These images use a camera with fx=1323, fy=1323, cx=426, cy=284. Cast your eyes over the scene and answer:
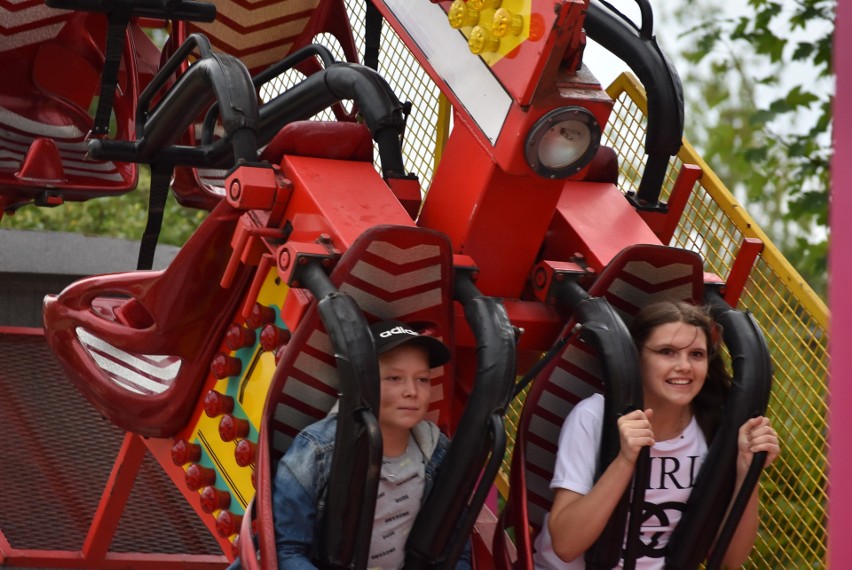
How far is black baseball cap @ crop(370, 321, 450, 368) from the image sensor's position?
2439 millimetres

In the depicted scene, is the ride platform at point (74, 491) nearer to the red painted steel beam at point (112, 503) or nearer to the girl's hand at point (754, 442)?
the red painted steel beam at point (112, 503)

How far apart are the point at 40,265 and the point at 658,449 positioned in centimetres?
322

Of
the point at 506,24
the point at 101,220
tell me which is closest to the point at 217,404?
the point at 506,24

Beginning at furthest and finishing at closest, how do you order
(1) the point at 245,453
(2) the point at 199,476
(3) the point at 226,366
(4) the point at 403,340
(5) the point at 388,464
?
(2) the point at 199,476, (3) the point at 226,366, (1) the point at 245,453, (5) the point at 388,464, (4) the point at 403,340

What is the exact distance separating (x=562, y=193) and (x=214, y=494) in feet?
3.38

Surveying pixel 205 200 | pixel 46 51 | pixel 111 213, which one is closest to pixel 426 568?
pixel 205 200

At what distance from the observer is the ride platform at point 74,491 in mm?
3611

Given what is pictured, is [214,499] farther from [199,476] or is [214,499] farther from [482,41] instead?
[482,41]

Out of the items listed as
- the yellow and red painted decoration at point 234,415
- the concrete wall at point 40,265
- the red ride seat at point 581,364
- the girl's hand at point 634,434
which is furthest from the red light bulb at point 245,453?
the concrete wall at point 40,265

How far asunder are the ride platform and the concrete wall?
521 millimetres

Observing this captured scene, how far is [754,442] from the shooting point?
2559mm

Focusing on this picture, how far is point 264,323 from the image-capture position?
2779 mm

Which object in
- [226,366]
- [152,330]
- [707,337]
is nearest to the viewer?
[707,337]

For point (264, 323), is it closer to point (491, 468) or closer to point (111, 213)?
point (491, 468)
